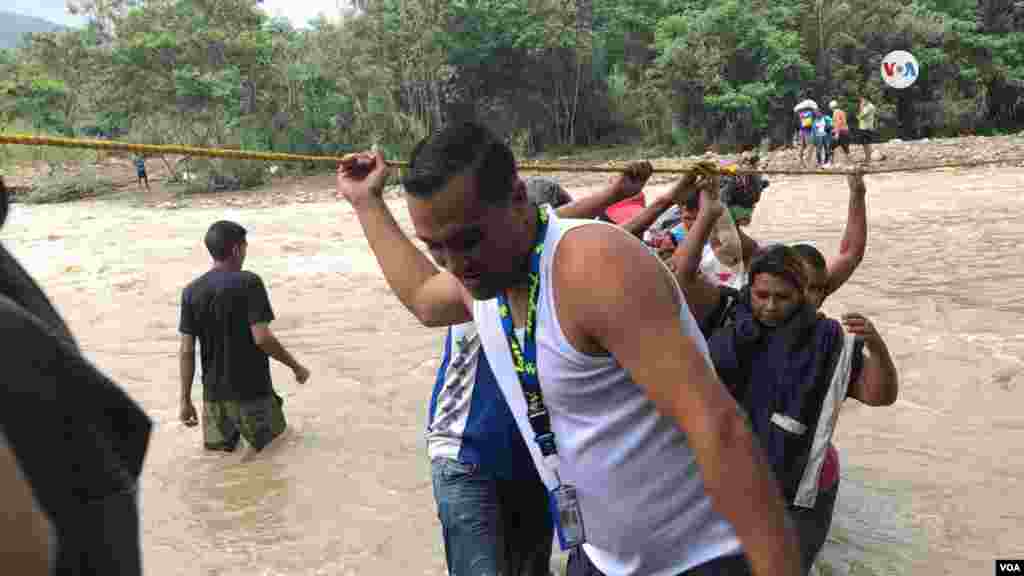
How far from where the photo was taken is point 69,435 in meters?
0.81

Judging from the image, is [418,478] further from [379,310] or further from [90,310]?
[90,310]

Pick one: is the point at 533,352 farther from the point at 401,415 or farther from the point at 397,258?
the point at 401,415

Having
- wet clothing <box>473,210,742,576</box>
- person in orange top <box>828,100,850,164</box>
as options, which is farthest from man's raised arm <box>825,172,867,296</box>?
person in orange top <box>828,100,850,164</box>

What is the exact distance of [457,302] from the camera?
6.48 ft

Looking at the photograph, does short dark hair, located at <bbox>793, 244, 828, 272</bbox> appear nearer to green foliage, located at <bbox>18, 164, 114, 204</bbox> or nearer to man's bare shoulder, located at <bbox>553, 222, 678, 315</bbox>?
man's bare shoulder, located at <bbox>553, 222, 678, 315</bbox>

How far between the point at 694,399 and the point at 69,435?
87 cm

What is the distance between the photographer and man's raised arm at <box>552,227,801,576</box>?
52.9 inches

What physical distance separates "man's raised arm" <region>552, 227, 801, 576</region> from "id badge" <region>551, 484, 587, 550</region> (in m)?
0.33

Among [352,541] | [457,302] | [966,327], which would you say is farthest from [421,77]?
[457,302]

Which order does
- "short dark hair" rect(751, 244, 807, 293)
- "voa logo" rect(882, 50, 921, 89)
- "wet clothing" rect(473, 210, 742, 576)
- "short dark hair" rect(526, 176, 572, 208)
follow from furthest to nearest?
"voa logo" rect(882, 50, 921, 89), "short dark hair" rect(526, 176, 572, 208), "short dark hair" rect(751, 244, 807, 293), "wet clothing" rect(473, 210, 742, 576)

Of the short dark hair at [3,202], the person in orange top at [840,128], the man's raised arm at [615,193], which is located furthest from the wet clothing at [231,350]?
the person in orange top at [840,128]

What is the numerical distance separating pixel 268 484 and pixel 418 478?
81 cm

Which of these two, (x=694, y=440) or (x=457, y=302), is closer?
(x=694, y=440)

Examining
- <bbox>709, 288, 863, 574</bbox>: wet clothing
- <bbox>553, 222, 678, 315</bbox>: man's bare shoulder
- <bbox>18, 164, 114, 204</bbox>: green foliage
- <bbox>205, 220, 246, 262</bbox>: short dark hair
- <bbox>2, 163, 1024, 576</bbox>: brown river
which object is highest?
<bbox>18, 164, 114, 204</bbox>: green foliage
